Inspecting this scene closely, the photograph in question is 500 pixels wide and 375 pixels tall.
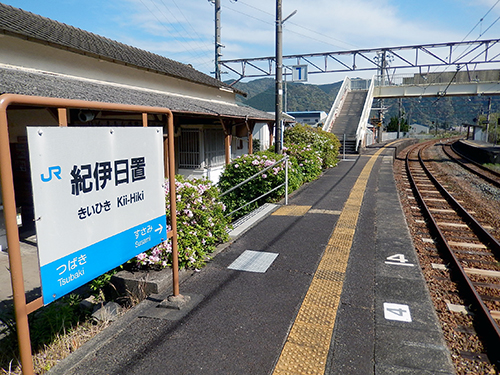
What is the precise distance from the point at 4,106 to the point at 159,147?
1.64 meters

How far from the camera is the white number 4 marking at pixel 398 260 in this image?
5328mm

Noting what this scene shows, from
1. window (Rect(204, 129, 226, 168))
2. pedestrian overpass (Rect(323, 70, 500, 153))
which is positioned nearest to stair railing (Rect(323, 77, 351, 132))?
pedestrian overpass (Rect(323, 70, 500, 153))

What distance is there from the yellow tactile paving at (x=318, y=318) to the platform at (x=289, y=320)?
0.01 meters

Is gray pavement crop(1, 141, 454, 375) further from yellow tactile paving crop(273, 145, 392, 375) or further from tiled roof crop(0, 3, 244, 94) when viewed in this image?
tiled roof crop(0, 3, 244, 94)

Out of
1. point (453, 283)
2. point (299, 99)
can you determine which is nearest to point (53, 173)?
point (453, 283)

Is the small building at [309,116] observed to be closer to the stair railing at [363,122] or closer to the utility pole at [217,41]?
the stair railing at [363,122]

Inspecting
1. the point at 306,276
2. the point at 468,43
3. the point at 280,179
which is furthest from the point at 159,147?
the point at 468,43

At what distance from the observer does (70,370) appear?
9.86 feet

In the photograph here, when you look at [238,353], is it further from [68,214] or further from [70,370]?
[68,214]

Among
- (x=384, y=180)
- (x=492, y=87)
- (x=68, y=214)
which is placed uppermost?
(x=492, y=87)

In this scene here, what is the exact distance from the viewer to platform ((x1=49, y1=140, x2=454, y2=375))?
10.1ft

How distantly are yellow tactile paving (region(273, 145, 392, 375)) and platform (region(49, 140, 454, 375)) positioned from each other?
0.04 ft

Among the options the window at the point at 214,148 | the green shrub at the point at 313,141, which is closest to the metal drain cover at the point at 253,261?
the window at the point at 214,148

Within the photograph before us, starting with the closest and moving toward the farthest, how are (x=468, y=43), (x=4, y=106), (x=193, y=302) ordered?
(x=4, y=106), (x=193, y=302), (x=468, y=43)
